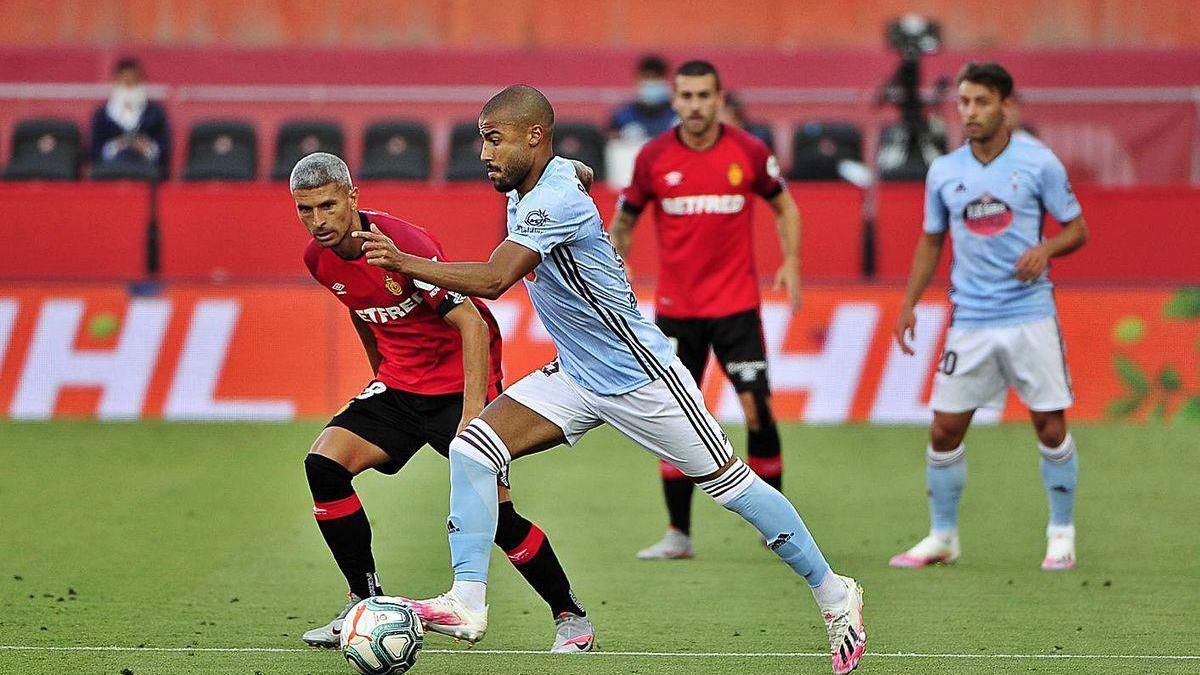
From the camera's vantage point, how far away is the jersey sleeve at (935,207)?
798 cm

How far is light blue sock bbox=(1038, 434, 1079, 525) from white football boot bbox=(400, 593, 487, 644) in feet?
11.5

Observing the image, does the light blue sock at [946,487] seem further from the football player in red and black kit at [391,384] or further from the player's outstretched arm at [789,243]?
the football player in red and black kit at [391,384]

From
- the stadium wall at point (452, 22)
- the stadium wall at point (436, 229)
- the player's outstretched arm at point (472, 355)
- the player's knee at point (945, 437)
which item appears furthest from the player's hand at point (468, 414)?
the stadium wall at point (452, 22)

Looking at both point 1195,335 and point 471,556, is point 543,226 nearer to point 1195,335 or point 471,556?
point 471,556

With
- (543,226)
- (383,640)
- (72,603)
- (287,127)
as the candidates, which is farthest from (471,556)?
(287,127)

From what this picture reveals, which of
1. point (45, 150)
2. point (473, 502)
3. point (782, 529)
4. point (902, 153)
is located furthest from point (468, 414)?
point (45, 150)

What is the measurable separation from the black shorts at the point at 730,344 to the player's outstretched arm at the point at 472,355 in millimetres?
2365

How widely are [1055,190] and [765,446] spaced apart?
1.80 metres

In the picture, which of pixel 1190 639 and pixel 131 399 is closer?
pixel 1190 639

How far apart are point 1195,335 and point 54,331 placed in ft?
26.7

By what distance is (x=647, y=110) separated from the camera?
47.2 feet

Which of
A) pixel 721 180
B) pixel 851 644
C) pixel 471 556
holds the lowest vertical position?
pixel 851 644

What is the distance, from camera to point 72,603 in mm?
6891

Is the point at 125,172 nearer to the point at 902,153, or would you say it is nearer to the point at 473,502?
the point at 902,153
